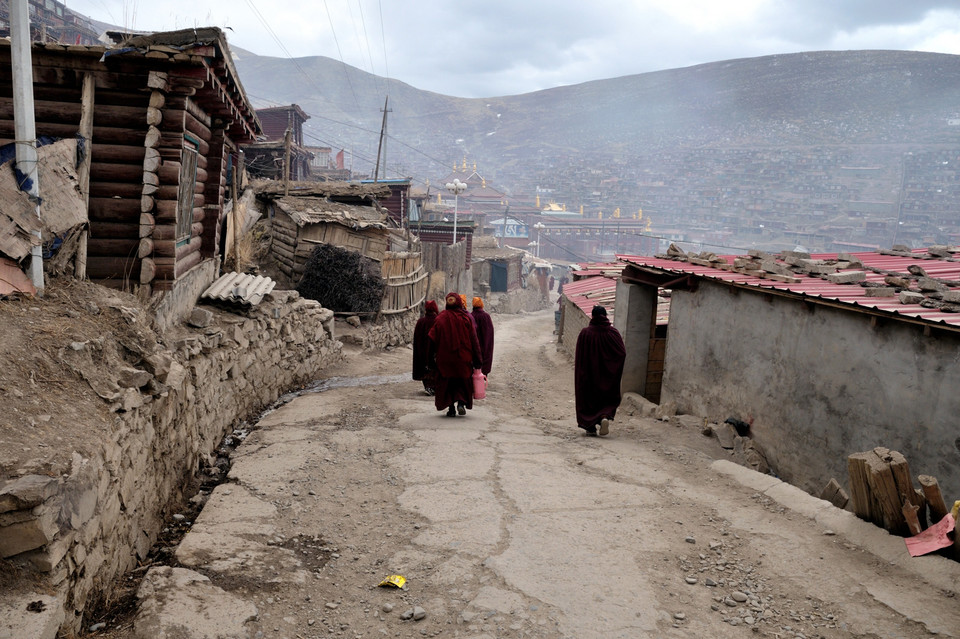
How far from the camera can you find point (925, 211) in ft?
254

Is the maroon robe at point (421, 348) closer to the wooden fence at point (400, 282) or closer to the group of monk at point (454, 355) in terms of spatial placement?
the group of monk at point (454, 355)

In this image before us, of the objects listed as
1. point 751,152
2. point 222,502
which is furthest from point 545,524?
point 751,152

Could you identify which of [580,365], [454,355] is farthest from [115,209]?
[580,365]

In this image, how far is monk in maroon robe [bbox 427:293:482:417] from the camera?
8.28 m

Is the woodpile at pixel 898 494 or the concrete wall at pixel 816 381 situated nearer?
the woodpile at pixel 898 494

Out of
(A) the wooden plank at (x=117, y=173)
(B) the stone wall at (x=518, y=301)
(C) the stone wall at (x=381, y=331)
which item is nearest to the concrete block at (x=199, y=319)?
(A) the wooden plank at (x=117, y=173)

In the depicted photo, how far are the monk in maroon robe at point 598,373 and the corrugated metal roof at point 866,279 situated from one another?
1.59 m

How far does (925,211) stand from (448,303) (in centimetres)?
8538

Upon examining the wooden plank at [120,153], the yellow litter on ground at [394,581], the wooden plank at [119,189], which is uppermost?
the wooden plank at [120,153]

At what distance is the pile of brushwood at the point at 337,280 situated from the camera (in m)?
16.4

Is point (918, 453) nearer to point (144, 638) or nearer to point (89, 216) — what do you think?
point (144, 638)

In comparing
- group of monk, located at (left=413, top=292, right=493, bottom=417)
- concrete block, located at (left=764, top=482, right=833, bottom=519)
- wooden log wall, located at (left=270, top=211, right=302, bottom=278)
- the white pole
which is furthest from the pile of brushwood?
concrete block, located at (left=764, top=482, right=833, bottom=519)

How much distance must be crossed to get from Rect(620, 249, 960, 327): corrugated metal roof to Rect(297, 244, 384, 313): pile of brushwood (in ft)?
24.6

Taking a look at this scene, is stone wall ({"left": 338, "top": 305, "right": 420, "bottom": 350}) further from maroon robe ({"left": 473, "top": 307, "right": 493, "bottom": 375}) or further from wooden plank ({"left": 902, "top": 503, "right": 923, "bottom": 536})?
wooden plank ({"left": 902, "top": 503, "right": 923, "bottom": 536})
